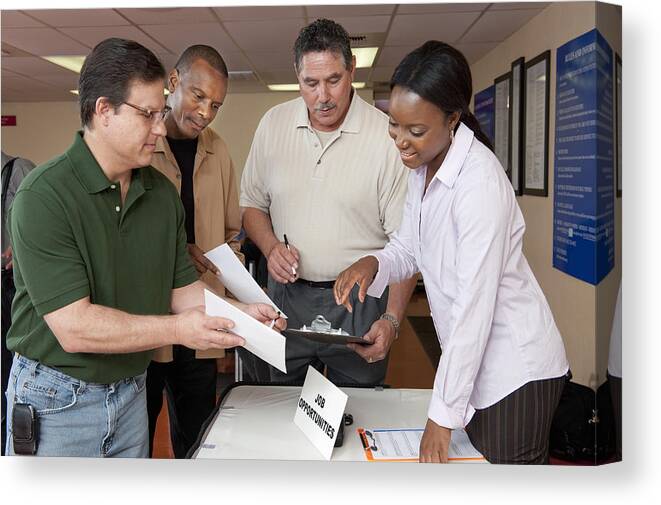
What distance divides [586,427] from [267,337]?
0.89 metres

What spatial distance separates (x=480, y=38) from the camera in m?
1.78

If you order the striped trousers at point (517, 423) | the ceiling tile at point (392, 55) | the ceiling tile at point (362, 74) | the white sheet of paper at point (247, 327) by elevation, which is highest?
the ceiling tile at point (392, 55)

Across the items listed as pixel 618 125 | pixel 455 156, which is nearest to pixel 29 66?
pixel 455 156

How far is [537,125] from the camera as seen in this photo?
6.00 ft

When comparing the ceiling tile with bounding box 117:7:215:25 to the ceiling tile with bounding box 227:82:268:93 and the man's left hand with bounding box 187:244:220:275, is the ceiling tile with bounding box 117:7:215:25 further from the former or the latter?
the man's left hand with bounding box 187:244:220:275

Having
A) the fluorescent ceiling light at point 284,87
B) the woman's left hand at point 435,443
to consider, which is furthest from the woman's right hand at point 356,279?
the fluorescent ceiling light at point 284,87

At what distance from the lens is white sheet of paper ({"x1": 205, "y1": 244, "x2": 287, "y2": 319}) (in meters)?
1.88

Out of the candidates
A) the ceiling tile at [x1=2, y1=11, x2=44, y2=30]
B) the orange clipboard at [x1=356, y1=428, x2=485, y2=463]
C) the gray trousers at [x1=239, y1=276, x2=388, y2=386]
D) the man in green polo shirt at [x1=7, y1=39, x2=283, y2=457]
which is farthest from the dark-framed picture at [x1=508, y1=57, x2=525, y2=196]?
the ceiling tile at [x1=2, y1=11, x2=44, y2=30]

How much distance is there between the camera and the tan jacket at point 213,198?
1860mm

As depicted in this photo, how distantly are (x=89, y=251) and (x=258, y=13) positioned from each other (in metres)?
0.80

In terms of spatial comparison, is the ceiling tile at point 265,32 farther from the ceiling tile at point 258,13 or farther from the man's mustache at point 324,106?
the man's mustache at point 324,106

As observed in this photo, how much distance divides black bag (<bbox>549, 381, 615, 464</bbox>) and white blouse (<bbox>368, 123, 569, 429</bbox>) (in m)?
0.10

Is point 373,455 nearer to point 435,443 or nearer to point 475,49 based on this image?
point 435,443

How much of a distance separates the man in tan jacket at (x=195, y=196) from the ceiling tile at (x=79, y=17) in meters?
0.23
